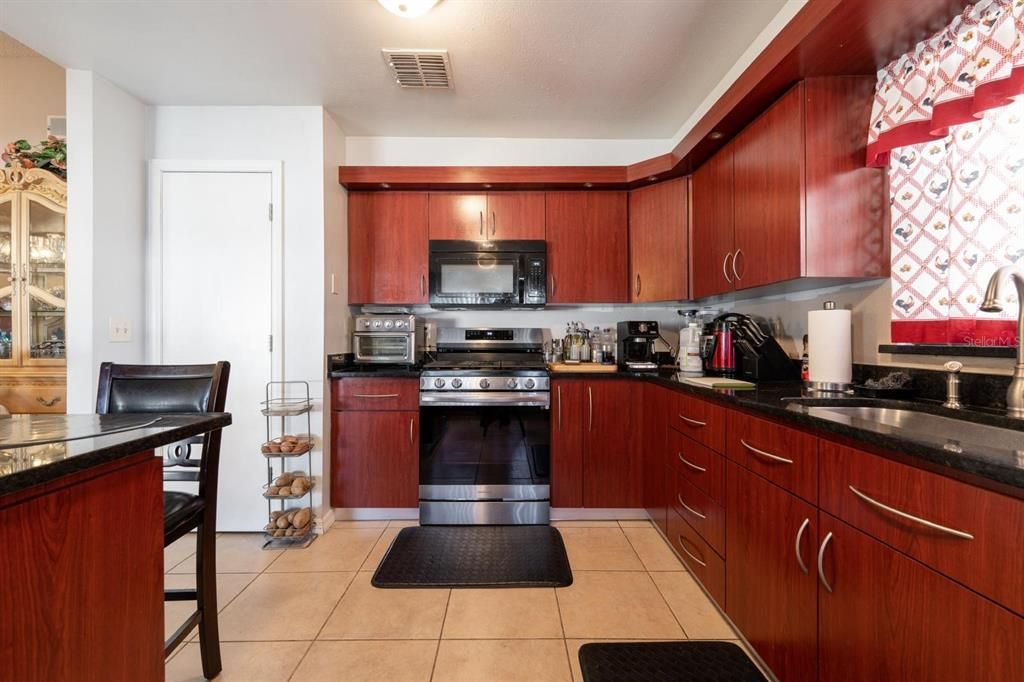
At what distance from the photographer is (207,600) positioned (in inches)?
52.2

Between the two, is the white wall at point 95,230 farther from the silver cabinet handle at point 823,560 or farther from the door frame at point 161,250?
the silver cabinet handle at point 823,560

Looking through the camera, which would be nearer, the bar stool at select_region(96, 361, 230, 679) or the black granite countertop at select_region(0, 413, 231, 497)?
the black granite countertop at select_region(0, 413, 231, 497)

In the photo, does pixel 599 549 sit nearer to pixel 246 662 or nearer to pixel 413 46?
pixel 246 662

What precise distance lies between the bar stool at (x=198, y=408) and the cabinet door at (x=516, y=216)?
187cm

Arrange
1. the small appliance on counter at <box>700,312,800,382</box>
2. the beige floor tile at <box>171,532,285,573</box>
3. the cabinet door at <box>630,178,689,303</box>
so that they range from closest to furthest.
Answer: the small appliance on counter at <box>700,312,800,382</box> → the beige floor tile at <box>171,532,285,573</box> → the cabinet door at <box>630,178,689,303</box>

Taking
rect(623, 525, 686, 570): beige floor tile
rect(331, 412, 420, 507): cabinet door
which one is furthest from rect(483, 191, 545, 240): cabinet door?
rect(623, 525, 686, 570): beige floor tile

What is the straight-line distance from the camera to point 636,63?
2072 millimetres

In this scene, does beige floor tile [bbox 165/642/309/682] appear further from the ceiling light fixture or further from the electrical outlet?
the ceiling light fixture

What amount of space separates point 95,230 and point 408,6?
1.95 metres

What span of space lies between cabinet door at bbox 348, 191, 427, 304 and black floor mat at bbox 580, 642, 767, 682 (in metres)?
2.17

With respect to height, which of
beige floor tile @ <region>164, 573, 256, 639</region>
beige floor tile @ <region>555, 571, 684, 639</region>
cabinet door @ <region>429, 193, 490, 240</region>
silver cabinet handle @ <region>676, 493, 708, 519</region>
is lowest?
beige floor tile @ <region>164, 573, 256, 639</region>

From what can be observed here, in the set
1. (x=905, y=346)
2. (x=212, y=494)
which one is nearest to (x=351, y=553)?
(x=212, y=494)

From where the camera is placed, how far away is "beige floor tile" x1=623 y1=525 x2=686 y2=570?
200 cm

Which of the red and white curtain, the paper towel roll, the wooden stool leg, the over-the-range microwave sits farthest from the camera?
the over-the-range microwave
